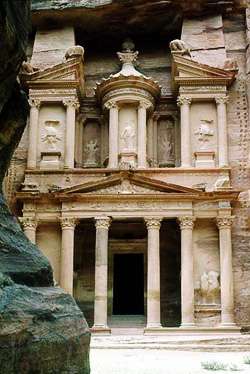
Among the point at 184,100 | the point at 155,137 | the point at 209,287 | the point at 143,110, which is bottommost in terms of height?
the point at 209,287

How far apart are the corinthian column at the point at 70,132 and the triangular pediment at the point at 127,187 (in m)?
1.66

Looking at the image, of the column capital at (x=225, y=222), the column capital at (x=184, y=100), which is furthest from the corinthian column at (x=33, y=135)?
the column capital at (x=225, y=222)

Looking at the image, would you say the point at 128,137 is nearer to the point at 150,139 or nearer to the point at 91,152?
the point at 150,139

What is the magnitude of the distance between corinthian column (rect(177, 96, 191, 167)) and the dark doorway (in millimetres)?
4025

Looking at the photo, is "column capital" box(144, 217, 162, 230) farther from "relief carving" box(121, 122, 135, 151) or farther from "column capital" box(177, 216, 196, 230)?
"relief carving" box(121, 122, 135, 151)

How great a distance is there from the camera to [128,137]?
72.1 feet

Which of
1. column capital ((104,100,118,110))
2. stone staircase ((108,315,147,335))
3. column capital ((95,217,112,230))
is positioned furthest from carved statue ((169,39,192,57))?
stone staircase ((108,315,147,335))

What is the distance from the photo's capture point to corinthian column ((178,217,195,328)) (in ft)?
63.0

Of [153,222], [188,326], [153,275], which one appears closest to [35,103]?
[153,222]

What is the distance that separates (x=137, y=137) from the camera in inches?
866

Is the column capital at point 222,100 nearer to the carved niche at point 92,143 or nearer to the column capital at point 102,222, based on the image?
the carved niche at point 92,143

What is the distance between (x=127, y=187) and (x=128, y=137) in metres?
2.56

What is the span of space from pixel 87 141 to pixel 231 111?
6.13m

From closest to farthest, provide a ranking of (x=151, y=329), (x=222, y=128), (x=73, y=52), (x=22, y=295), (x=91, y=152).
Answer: (x=22, y=295) → (x=151, y=329) → (x=222, y=128) → (x=73, y=52) → (x=91, y=152)
